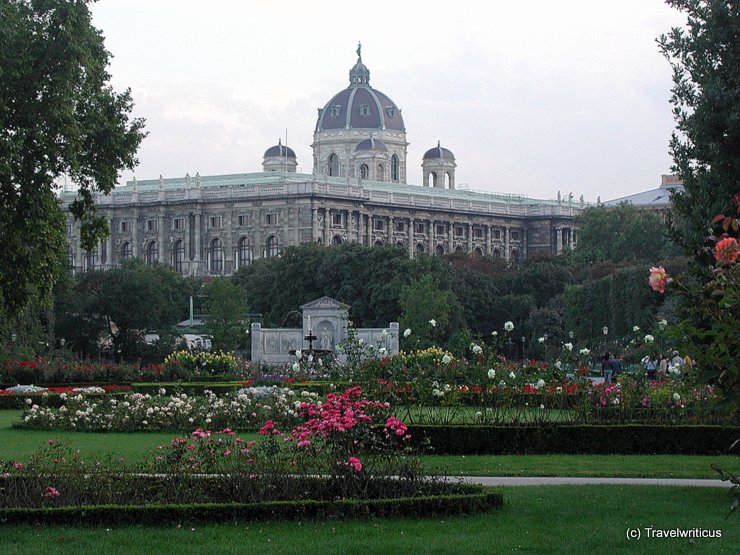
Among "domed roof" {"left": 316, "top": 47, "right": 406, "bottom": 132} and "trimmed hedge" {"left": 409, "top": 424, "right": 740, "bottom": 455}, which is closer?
"trimmed hedge" {"left": 409, "top": 424, "right": 740, "bottom": 455}

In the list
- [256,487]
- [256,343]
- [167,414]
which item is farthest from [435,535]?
[256,343]

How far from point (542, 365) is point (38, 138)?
936 cm

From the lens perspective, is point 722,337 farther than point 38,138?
No

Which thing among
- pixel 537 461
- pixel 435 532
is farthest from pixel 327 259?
pixel 435 532

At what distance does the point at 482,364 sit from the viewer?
24375 millimetres

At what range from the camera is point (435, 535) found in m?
13.8

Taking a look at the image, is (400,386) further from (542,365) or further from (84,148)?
(84,148)

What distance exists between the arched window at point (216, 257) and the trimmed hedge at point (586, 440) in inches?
4548

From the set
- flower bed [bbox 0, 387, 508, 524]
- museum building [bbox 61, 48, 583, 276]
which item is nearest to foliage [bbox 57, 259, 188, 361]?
museum building [bbox 61, 48, 583, 276]

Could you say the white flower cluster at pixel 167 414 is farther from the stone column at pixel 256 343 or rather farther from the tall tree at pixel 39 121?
the stone column at pixel 256 343

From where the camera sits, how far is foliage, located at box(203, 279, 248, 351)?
224 ft

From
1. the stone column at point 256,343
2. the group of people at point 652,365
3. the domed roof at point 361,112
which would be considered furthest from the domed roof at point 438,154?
the group of people at point 652,365

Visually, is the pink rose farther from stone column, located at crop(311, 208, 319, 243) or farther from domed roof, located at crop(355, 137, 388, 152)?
domed roof, located at crop(355, 137, 388, 152)

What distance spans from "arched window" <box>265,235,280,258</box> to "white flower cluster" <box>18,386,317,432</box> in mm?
107805
